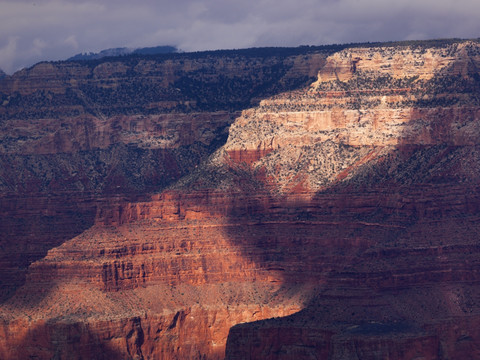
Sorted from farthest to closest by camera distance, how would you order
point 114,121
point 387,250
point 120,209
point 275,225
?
point 114,121
point 120,209
point 275,225
point 387,250

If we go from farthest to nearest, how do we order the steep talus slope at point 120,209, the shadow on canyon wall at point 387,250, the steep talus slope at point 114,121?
the steep talus slope at point 114,121 → the steep talus slope at point 120,209 → the shadow on canyon wall at point 387,250

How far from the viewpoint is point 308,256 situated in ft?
449

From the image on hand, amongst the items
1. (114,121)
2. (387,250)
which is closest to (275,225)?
(387,250)

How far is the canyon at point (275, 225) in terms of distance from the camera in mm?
129125

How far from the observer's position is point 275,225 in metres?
142

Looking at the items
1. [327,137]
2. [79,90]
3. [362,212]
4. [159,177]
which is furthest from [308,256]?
[79,90]

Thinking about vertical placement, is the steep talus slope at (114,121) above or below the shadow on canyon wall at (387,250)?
above

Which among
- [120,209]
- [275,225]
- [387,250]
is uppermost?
[120,209]

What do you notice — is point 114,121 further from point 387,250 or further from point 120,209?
point 387,250

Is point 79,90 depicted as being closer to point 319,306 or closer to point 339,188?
point 339,188

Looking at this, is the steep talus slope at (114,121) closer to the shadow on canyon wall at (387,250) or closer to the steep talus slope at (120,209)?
the steep talus slope at (120,209)

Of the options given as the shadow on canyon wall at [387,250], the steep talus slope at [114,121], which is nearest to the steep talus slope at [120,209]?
the steep talus slope at [114,121]

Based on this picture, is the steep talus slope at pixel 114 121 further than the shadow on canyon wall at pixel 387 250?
Yes

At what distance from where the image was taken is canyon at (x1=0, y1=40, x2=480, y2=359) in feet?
424
